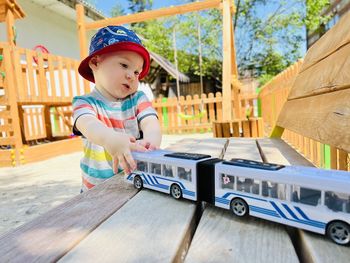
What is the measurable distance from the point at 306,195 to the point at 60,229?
56 centimetres

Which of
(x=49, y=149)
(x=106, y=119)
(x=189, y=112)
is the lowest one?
(x=49, y=149)

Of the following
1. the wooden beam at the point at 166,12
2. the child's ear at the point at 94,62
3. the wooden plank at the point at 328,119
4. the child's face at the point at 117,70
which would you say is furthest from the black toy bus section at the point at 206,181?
the wooden beam at the point at 166,12

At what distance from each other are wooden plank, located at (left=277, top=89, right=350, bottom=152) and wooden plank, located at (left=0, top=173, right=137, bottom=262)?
688 millimetres

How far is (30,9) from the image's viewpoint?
8891 millimetres

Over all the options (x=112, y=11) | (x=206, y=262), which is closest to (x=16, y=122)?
(x=206, y=262)

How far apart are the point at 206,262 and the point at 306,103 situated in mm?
1232

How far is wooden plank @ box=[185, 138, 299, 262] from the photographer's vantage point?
20.5 inches

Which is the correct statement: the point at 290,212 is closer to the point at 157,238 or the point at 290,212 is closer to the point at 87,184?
the point at 157,238

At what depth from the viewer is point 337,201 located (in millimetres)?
542

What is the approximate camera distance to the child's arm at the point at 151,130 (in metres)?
1.28

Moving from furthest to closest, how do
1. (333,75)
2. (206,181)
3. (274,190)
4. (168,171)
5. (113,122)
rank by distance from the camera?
(113,122), (333,75), (168,171), (206,181), (274,190)

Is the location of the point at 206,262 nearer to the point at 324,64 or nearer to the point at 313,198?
the point at 313,198

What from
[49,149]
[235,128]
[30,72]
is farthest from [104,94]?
[49,149]

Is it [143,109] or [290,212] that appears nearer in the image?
[290,212]
